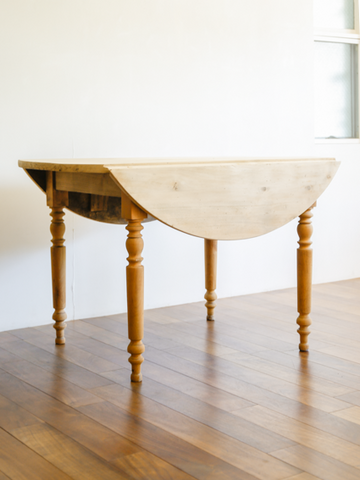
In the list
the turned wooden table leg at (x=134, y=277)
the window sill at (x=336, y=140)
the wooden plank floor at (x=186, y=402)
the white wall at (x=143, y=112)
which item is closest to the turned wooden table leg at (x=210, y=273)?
the wooden plank floor at (x=186, y=402)

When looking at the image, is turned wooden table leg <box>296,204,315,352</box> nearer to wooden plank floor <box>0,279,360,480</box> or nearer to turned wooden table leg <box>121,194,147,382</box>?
wooden plank floor <box>0,279,360,480</box>

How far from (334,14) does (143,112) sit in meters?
1.56

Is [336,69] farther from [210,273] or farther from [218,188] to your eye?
[218,188]

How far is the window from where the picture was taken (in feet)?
12.4

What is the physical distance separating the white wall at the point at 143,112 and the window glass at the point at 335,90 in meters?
0.19

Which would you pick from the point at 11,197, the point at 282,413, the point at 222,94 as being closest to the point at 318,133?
the point at 222,94

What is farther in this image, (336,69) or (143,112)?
(336,69)

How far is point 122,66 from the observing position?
2.97 metres

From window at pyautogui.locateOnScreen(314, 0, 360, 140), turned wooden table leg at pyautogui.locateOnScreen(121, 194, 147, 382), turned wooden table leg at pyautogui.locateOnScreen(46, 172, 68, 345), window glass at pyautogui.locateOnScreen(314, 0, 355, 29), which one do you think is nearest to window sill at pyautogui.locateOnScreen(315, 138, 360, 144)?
window at pyautogui.locateOnScreen(314, 0, 360, 140)

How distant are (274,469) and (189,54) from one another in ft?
7.42

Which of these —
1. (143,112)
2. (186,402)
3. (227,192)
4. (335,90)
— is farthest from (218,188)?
(335,90)

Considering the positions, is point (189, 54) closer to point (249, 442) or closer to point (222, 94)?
point (222, 94)

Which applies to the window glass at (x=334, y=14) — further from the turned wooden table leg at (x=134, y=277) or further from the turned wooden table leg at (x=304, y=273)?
the turned wooden table leg at (x=134, y=277)

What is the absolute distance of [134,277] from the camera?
2.02m
